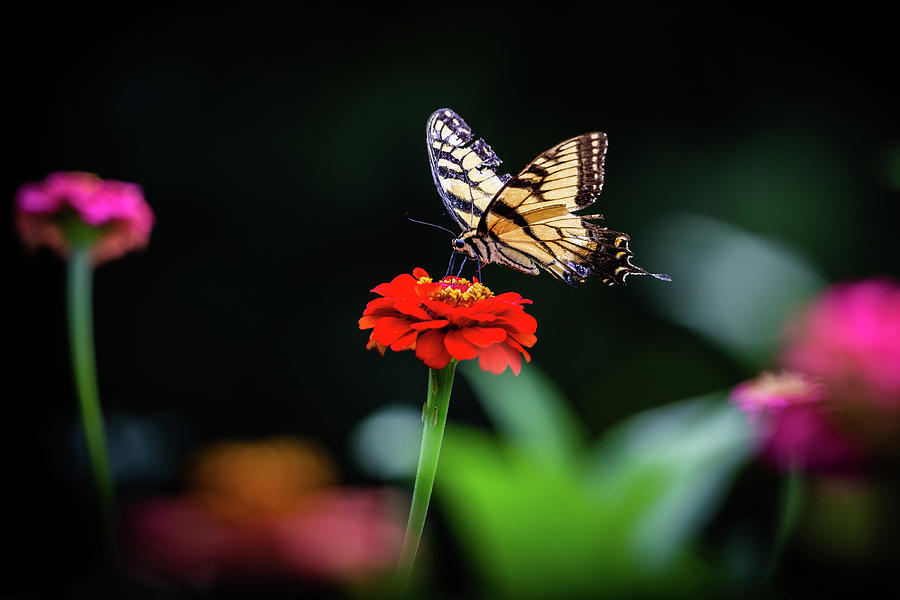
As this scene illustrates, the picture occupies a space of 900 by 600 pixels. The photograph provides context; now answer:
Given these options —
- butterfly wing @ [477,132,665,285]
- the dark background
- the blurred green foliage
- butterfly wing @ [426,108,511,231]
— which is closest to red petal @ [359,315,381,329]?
butterfly wing @ [477,132,665,285]

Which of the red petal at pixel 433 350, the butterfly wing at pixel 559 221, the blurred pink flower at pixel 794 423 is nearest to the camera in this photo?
the red petal at pixel 433 350

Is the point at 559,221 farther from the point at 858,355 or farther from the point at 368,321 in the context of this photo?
the point at 858,355

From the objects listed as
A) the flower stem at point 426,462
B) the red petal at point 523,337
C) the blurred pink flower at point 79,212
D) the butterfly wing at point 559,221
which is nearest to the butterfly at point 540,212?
the butterfly wing at point 559,221

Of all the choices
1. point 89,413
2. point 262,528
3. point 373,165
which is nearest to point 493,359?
point 262,528

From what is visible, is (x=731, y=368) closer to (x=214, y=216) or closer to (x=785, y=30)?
(x=785, y=30)

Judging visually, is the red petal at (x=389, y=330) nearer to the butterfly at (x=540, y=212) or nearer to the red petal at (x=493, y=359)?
the red petal at (x=493, y=359)

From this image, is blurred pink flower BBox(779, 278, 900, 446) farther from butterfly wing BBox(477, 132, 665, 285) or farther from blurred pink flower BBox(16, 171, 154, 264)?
blurred pink flower BBox(16, 171, 154, 264)

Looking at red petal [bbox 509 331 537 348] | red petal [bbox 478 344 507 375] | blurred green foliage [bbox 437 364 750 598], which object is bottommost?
blurred green foliage [bbox 437 364 750 598]
